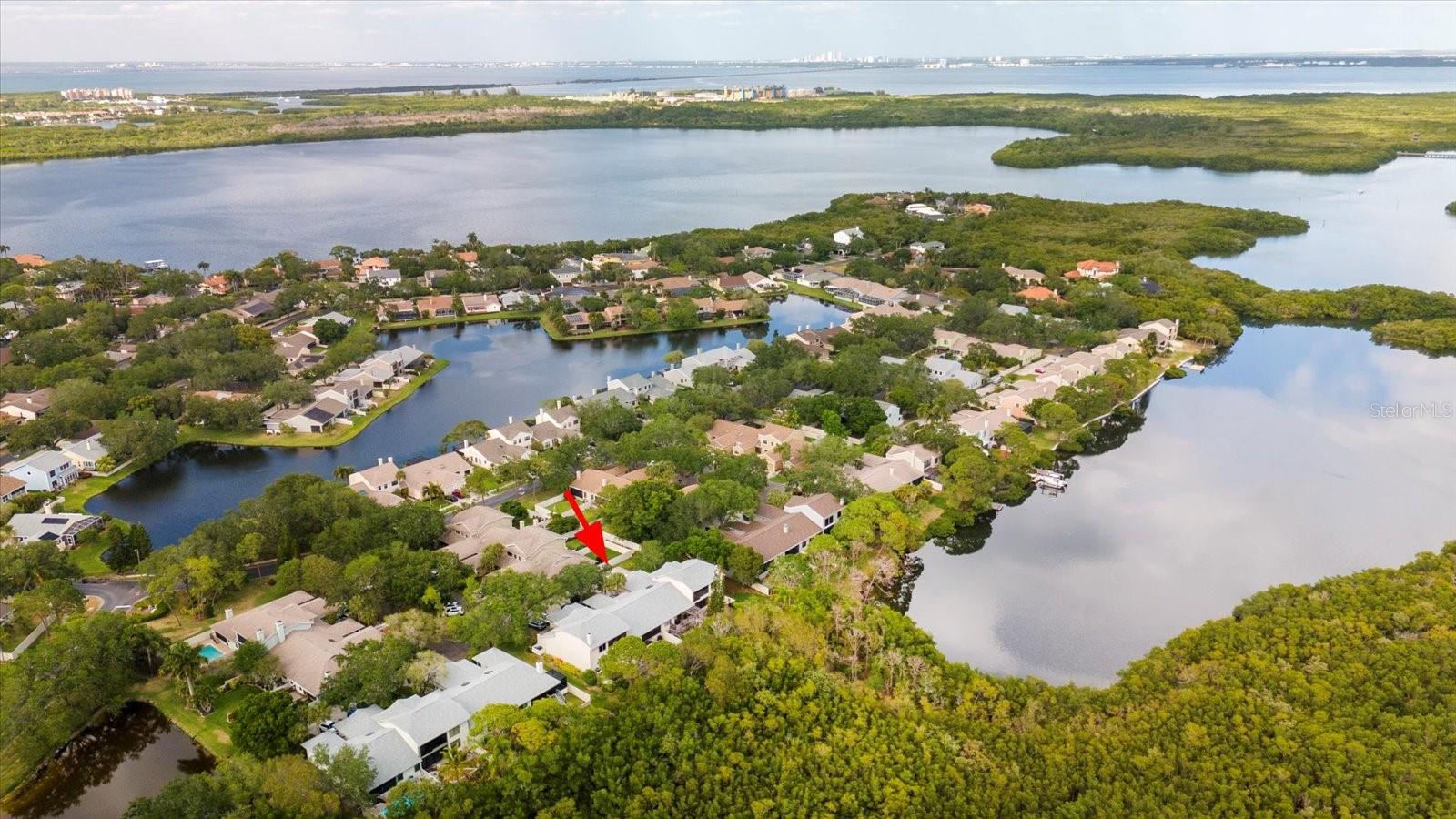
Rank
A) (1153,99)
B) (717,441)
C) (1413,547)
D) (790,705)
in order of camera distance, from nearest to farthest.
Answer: (790,705) < (1413,547) < (717,441) < (1153,99)

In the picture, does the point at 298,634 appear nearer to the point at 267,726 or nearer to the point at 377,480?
the point at 267,726

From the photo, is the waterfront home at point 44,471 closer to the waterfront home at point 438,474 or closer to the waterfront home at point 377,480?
the waterfront home at point 377,480

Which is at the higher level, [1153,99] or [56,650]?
[1153,99]

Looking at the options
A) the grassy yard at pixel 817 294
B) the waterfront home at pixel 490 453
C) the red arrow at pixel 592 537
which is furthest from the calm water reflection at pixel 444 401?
the red arrow at pixel 592 537

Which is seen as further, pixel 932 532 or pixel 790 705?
pixel 932 532

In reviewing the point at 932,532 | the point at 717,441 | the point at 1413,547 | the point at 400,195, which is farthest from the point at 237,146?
the point at 1413,547

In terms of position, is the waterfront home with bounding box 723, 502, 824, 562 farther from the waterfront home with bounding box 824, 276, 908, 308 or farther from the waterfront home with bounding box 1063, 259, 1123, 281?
the waterfront home with bounding box 1063, 259, 1123, 281

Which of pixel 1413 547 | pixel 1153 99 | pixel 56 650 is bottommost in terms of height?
pixel 1413 547

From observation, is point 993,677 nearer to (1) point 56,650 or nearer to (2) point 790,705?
(2) point 790,705
